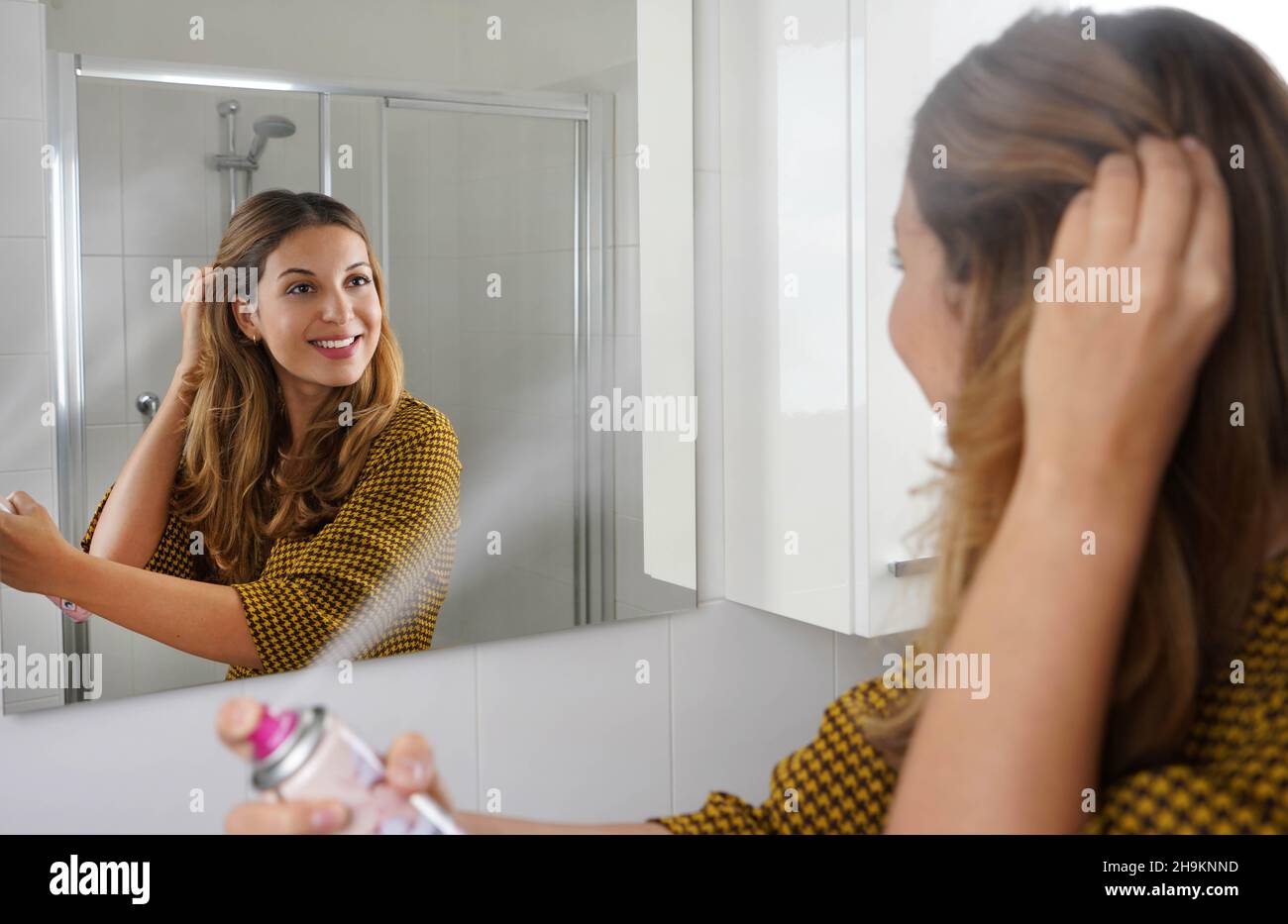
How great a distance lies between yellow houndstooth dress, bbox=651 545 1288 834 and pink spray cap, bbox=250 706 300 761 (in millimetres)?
316

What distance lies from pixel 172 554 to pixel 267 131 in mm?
377

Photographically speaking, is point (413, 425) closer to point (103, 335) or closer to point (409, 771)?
point (103, 335)

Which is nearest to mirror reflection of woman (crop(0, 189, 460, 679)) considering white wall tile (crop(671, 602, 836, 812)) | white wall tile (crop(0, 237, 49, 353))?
white wall tile (crop(0, 237, 49, 353))

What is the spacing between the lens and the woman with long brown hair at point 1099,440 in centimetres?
49

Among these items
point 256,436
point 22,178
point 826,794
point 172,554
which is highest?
point 22,178

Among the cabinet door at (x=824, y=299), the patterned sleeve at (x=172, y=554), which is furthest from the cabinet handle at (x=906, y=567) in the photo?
the patterned sleeve at (x=172, y=554)

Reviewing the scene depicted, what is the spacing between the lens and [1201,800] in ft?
1.65

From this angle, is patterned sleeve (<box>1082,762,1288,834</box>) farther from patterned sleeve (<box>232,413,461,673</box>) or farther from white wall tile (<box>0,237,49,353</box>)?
white wall tile (<box>0,237,49,353</box>)

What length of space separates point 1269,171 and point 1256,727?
0.86ft

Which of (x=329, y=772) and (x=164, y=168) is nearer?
(x=329, y=772)

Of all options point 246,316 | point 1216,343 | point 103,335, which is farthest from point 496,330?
point 1216,343

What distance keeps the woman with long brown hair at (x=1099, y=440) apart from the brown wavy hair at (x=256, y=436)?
492 mm
